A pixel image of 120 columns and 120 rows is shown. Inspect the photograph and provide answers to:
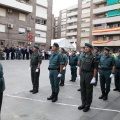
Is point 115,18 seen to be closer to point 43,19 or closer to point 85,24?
point 85,24

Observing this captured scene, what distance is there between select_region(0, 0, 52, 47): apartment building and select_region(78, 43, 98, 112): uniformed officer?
25336 millimetres

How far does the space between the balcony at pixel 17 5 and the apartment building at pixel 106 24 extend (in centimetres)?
2075

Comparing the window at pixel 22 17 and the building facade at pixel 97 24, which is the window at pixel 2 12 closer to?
the window at pixel 22 17

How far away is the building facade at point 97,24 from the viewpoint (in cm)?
4731

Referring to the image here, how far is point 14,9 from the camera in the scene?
105ft

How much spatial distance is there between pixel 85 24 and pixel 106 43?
1102 centimetres

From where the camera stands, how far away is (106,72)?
7.39 m

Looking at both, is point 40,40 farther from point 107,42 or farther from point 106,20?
point 106,20

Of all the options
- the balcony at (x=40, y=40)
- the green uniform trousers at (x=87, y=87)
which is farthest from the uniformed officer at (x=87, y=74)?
the balcony at (x=40, y=40)

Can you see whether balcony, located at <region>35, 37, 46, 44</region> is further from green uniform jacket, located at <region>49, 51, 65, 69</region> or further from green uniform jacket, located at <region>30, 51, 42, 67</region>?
green uniform jacket, located at <region>49, 51, 65, 69</region>

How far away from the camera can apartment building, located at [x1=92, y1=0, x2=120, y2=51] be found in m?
46.7

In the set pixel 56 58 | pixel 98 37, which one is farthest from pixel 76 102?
pixel 98 37

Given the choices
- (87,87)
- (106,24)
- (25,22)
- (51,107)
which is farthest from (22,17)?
(87,87)

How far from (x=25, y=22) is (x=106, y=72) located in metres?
28.2
